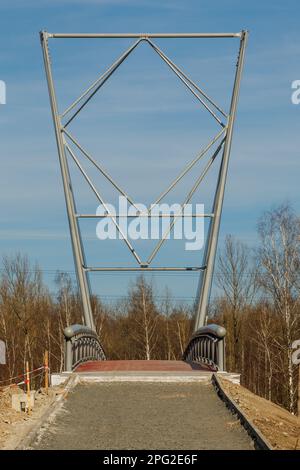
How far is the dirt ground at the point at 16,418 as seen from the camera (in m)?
10.6

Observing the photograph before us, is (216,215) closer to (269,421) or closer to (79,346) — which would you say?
(79,346)

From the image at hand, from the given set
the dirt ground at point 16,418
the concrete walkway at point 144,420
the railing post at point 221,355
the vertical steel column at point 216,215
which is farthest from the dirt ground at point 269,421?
the vertical steel column at point 216,215

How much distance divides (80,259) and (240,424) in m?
13.2

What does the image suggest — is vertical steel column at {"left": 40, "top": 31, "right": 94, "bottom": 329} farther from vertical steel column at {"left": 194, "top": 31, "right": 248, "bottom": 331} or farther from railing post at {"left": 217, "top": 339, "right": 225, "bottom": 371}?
railing post at {"left": 217, "top": 339, "right": 225, "bottom": 371}

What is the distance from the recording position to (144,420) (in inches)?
492

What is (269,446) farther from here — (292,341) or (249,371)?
(249,371)

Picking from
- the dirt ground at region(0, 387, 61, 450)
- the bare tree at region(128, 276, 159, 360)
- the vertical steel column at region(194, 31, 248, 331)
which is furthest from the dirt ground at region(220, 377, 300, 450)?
the bare tree at region(128, 276, 159, 360)

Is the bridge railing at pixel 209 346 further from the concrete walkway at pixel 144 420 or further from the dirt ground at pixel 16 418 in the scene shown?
the dirt ground at pixel 16 418

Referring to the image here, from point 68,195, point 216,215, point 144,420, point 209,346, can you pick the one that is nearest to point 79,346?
point 209,346

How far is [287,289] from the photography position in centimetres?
3862

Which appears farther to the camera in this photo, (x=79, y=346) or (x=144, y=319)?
(x=144, y=319)

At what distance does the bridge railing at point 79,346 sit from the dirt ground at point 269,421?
4.01 metres

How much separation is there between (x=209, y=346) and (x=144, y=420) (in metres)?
9.00
